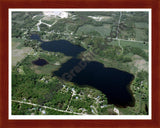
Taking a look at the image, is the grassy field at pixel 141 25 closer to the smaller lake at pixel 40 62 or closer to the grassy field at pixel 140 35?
the grassy field at pixel 140 35

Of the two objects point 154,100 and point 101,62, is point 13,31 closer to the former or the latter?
point 101,62

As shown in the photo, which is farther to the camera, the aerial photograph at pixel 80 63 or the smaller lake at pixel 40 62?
the smaller lake at pixel 40 62

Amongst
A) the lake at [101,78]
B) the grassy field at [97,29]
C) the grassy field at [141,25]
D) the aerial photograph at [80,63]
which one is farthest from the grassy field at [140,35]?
the lake at [101,78]

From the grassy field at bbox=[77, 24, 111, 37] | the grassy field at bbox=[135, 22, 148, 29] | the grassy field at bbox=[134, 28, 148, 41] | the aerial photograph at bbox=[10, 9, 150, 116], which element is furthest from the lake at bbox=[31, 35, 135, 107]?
the grassy field at bbox=[135, 22, 148, 29]

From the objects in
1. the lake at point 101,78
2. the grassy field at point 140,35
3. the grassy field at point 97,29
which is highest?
the grassy field at point 97,29

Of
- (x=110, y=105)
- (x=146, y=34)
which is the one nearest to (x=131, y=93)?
(x=110, y=105)

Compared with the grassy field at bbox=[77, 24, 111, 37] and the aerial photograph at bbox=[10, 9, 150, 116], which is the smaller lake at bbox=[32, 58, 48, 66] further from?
the grassy field at bbox=[77, 24, 111, 37]

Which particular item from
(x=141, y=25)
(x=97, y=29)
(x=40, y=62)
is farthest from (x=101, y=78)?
(x=141, y=25)

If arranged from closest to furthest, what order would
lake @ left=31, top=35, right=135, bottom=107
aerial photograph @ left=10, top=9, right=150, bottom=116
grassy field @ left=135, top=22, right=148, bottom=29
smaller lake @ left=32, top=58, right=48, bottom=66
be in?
aerial photograph @ left=10, top=9, right=150, bottom=116
lake @ left=31, top=35, right=135, bottom=107
smaller lake @ left=32, top=58, right=48, bottom=66
grassy field @ left=135, top=22, right=148, bottom=29
